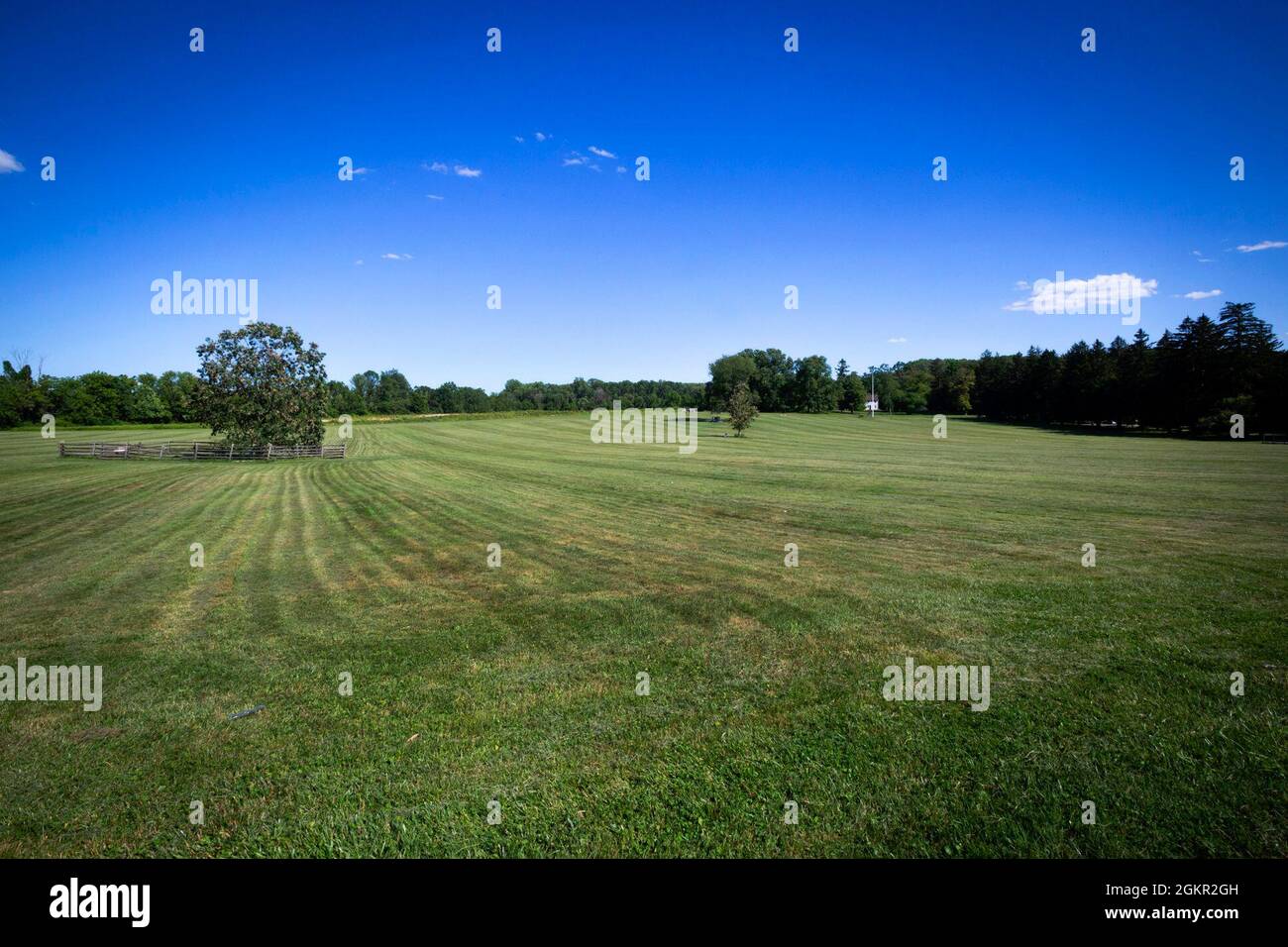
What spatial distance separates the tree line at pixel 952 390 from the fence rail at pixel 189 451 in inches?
145

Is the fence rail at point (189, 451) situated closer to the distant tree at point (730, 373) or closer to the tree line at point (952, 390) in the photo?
the tree line at point (952, 390)

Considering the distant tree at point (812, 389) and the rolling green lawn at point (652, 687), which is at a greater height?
the distant tree at point (812, 389)

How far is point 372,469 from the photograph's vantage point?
37.0m

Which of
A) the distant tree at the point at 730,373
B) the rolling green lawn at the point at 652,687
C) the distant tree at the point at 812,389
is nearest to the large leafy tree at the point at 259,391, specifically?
the rolling green lawn at the point at 652,687

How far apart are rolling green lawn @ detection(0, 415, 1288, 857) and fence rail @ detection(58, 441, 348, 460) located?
29924mm

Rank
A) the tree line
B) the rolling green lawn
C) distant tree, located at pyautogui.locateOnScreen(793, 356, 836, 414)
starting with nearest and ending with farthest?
the rolling green lawn → the tree line → distant tree, located at pyautogui.locateOnScreen(793, 356, 836, 414)

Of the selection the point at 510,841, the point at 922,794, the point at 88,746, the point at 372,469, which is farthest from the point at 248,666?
the point at 372,469

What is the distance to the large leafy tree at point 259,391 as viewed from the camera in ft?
149

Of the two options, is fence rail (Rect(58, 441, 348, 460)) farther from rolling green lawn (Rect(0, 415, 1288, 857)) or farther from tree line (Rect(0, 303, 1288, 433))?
rolling green lawn (Rect(0, 415, 1288, 857))

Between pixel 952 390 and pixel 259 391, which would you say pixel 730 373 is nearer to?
pixel 952 390

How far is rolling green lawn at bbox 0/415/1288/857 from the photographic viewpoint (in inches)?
190

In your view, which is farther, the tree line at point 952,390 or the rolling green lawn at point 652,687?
the tree line at point 952,390

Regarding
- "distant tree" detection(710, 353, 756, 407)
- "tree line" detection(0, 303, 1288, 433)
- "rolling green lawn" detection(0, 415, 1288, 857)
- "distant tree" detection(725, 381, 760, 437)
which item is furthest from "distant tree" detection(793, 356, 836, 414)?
"rolling green lawn" detection(0, 415, 1288, 857)

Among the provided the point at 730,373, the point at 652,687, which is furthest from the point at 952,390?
the point at 652,687
